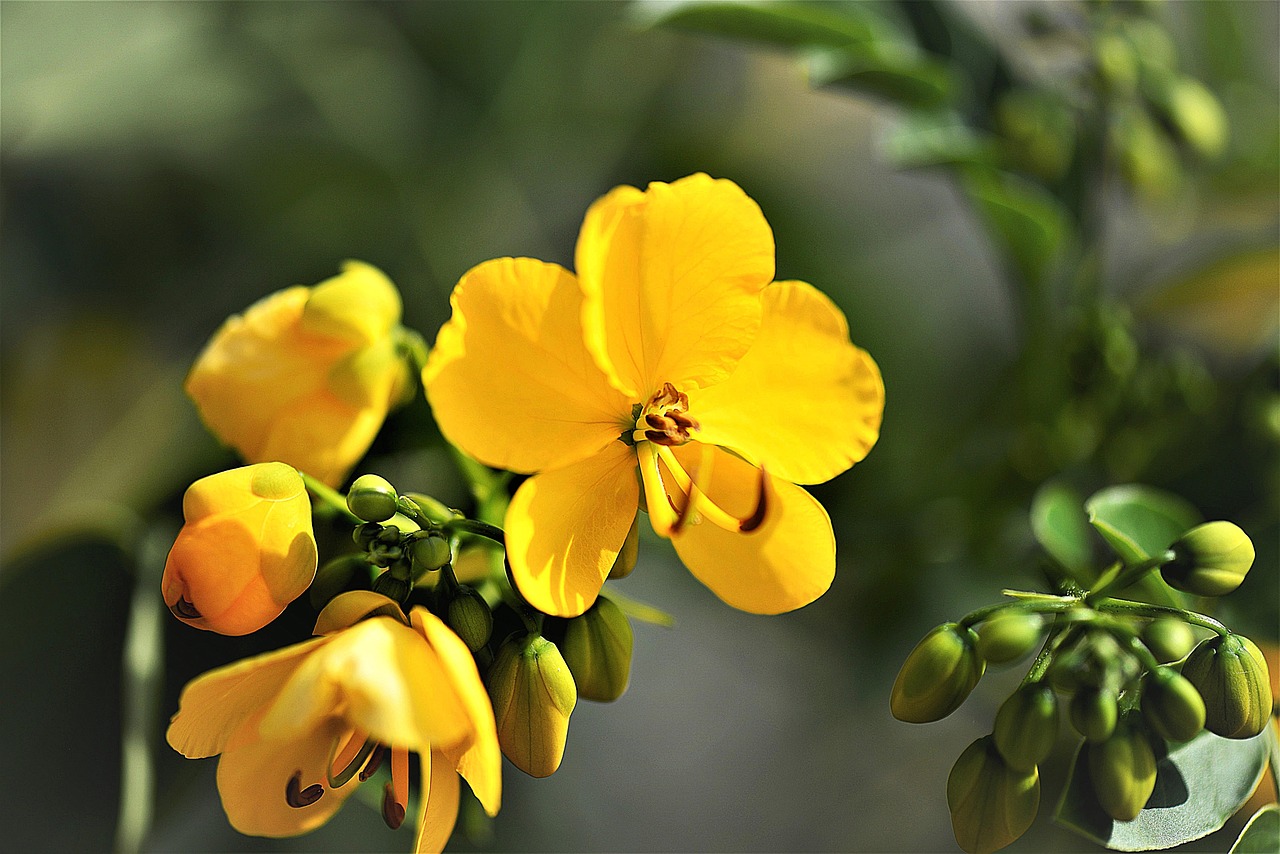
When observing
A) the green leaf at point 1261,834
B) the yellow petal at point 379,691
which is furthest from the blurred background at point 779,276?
the yellow petal at point 379,691

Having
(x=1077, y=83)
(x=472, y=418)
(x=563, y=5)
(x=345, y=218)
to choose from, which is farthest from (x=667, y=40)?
(x=472, y=418)

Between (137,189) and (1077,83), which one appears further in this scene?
(137,189)

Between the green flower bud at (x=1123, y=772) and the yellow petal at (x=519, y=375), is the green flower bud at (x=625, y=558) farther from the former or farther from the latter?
the green flower bud at (x=1123, y=772)

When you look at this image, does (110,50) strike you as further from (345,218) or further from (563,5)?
(563,5)

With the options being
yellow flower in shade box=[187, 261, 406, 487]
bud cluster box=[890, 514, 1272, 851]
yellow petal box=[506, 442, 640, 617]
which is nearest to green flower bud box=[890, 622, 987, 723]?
bud cluster box=[890, 514, 1272, 851]

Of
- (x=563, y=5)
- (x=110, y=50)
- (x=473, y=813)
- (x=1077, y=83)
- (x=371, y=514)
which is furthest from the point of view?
(x=563, y=5)

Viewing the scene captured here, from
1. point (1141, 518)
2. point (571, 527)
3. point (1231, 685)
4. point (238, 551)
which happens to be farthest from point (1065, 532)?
point (238, 551)

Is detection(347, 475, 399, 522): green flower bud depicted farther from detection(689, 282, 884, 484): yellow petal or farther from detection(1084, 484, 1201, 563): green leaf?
detection(1084, 484, 1201, 563): green leaf
